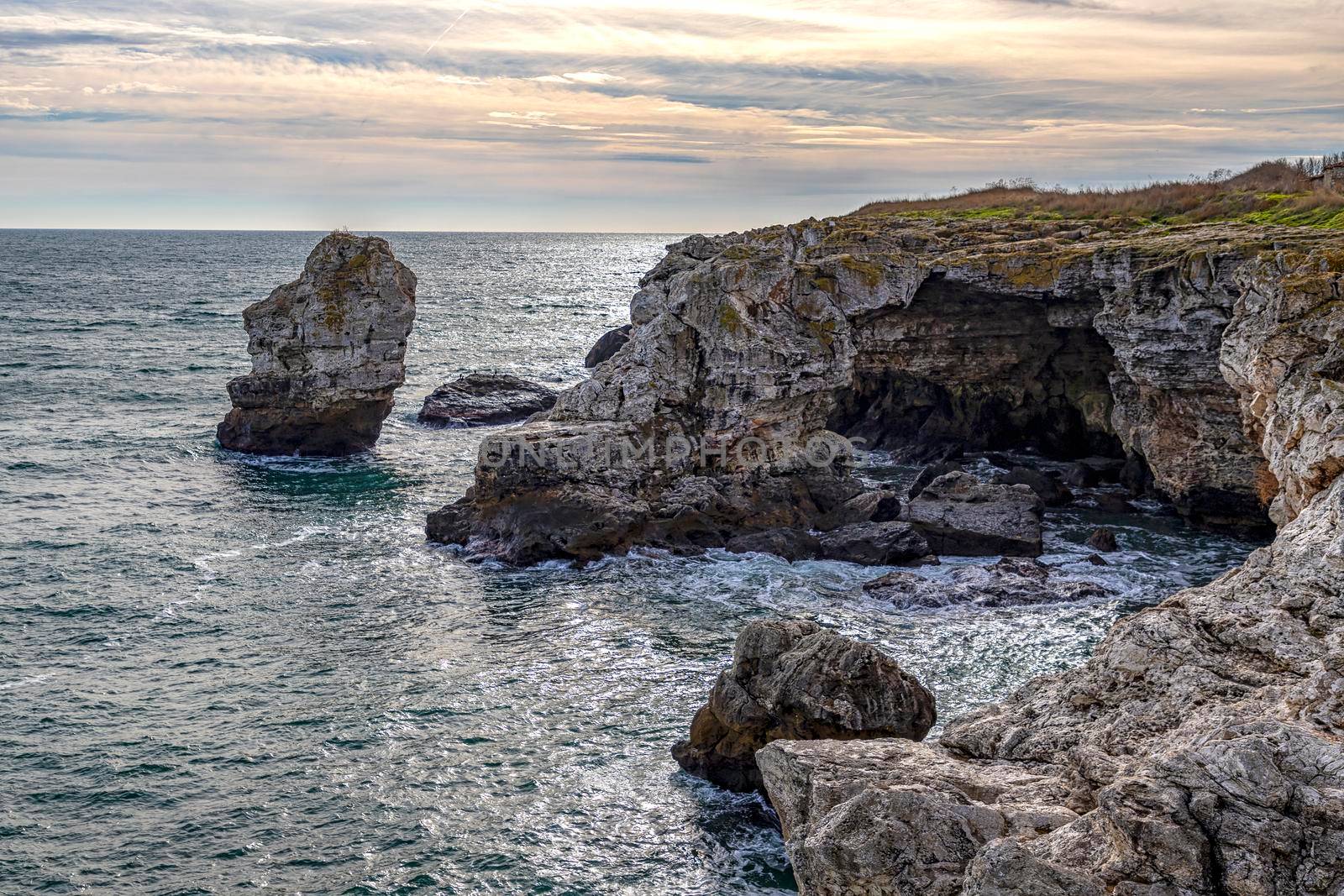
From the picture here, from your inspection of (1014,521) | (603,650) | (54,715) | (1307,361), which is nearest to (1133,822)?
(1307,361)

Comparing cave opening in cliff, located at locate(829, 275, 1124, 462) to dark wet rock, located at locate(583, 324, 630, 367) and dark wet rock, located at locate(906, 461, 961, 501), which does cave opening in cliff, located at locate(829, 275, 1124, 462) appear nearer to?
dark wet rock, located at locate(906, 461, 961, 501)

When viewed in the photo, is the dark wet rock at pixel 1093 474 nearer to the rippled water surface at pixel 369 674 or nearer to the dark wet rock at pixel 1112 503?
the dark wet rock at pixel 1112 503

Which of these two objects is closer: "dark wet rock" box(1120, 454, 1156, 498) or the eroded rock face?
the eroded rock face

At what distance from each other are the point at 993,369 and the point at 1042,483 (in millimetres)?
9026

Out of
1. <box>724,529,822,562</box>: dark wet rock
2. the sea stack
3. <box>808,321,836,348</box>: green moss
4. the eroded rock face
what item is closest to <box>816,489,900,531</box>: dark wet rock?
<box>724,529,822,562</box>: dark wet rock

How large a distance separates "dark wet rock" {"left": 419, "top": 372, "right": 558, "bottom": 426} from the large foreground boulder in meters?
41.3

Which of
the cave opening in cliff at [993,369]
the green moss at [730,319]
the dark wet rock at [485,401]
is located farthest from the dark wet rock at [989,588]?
the dark wet rock at [485,401]

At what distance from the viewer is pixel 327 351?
52812 millimetres

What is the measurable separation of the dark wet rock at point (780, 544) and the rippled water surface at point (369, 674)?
74 cm

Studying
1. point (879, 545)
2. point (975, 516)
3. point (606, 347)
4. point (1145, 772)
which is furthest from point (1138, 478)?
point (606, 347)

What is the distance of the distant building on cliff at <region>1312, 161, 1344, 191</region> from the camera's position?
5128 cm

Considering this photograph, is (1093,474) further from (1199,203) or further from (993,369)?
(1199,203)

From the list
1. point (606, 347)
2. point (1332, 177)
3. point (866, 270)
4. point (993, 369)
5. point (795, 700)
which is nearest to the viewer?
point (795, 700)

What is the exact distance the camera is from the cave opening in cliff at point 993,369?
4872cm
